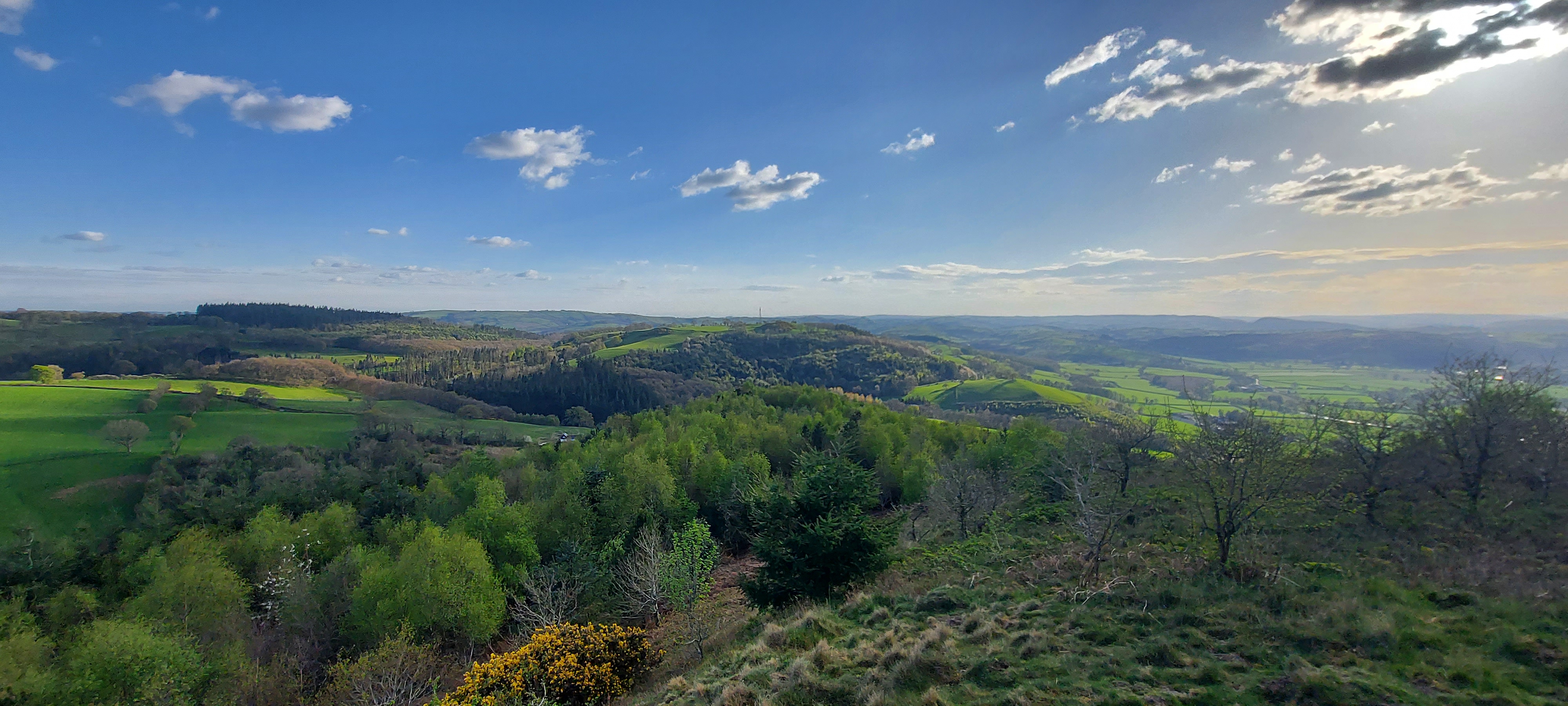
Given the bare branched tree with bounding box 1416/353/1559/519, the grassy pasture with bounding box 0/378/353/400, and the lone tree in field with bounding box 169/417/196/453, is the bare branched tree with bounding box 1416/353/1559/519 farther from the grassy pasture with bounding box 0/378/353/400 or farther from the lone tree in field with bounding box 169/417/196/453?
the grassy pasture with bounding box 0/378/353/400

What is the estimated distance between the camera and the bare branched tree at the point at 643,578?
21.4 meters

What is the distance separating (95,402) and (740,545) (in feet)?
318

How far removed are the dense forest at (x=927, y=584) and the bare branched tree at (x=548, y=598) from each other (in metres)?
0.21

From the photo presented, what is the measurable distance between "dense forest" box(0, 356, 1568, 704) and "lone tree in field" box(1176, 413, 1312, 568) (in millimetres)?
83

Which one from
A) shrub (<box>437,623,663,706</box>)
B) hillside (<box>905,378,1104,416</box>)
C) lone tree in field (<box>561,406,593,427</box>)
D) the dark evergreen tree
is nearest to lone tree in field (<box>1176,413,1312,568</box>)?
the dark evergreen tree

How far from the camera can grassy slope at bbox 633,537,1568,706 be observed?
862 cm

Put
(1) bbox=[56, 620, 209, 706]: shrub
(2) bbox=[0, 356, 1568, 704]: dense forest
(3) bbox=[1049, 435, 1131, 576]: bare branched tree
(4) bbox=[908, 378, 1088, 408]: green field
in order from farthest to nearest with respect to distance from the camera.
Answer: (4) bbox=[908, 378, 1088, 408]: green field, (1) bbox=[56, 620, 209, 706]: shrub, (3) bbox=[1049, 435, 1131, 576]: bare branched tree, (2) bbox=[0, 356, 1568, 704]: dense forest

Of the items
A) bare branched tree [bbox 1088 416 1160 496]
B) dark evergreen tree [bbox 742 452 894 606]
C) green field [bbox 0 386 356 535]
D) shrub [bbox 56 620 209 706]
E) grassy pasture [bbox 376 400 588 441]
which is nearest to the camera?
dark evergreen tree [bbox 742 452 894 606]

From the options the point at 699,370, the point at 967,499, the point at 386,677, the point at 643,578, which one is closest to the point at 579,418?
the point at 699,370

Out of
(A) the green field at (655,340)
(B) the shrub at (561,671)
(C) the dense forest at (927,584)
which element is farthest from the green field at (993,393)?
(B) the shrub at (561,671)

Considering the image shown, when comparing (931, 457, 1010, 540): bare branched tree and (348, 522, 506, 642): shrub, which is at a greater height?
(931, 457, 1010, 540): bare branched tree

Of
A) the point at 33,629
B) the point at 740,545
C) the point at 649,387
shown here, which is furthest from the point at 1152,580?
the point at 649,387

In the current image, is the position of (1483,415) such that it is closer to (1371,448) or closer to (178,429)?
(1371,448)

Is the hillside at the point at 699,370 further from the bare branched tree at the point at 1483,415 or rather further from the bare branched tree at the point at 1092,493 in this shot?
the bare branched tree at the point at 1483,415
